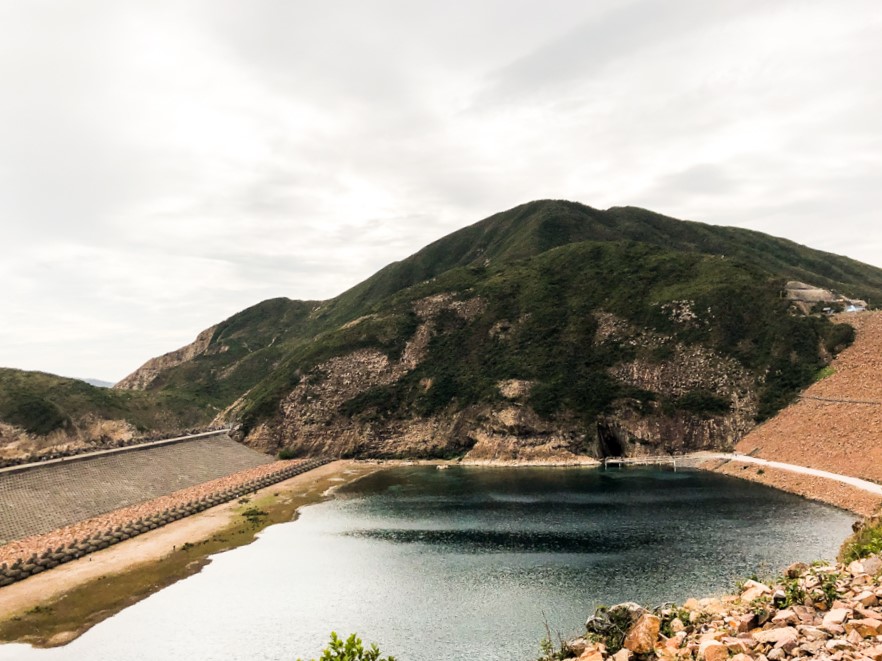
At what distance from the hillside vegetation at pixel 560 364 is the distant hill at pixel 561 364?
1.09 ft

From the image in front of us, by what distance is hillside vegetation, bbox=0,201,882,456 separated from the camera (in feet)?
335

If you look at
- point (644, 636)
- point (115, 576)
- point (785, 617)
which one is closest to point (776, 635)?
point (785, 617)

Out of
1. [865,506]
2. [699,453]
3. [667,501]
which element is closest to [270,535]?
[667,501]

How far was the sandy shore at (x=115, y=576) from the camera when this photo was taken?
3828cm

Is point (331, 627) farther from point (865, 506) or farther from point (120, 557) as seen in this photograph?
point (865, 506)

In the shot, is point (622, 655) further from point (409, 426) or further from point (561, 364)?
point (409, 426)

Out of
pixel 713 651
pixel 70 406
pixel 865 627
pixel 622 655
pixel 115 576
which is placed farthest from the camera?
pixel 70 406

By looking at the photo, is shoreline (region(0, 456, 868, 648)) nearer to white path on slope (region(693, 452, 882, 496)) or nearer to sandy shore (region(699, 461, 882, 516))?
sandy shore (region(699, 461, 882, 516))

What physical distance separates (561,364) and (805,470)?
56.0 meters

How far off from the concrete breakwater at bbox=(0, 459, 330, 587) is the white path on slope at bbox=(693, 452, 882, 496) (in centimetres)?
8079

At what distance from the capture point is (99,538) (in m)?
57.2

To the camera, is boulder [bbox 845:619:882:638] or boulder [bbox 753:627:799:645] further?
boulder [bbox 753:627:799:645]

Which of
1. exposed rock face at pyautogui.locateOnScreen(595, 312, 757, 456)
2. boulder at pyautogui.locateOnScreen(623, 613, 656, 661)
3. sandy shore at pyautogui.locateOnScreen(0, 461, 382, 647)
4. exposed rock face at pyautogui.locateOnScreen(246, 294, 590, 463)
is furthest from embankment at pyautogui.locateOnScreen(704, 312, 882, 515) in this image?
sandy shore at pyautogui.locateOnScreen(0, 461, 382, 647)

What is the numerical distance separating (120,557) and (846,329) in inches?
4762
